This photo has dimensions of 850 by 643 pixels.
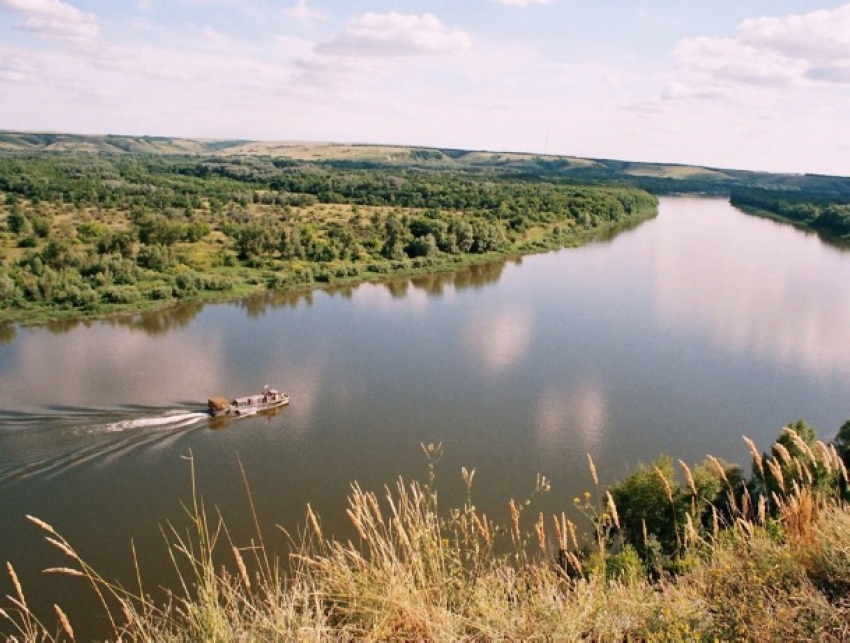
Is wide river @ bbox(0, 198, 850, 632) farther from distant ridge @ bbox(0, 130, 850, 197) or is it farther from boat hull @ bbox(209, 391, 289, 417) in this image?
distant ridge @ bbox(0, 130, 850, 197)

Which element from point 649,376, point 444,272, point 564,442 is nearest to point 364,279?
point 444,272

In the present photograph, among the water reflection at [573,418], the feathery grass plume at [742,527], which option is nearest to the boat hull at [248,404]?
the water reflection at [573,418]

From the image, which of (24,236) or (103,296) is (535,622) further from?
(24,236)

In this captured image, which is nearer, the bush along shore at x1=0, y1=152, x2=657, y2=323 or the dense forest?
the bush along shore at x1=0, y1=152, x2=657, y2=323

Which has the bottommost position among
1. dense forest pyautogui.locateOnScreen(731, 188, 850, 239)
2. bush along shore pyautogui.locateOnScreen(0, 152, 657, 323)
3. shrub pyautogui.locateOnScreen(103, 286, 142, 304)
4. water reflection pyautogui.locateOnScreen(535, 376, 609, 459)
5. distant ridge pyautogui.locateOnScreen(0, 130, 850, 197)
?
water reflection pyautogui.locateOnScreen(535, 376, 609, 459)

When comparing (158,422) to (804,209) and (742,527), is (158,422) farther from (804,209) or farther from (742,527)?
(804,209)

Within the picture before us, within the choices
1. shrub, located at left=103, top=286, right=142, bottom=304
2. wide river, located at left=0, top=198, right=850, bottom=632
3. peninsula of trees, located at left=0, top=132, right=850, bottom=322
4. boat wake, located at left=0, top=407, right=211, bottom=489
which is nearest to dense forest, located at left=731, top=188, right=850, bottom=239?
peninsula of trees, located at left=0, top=132, right=850, bottom=322
